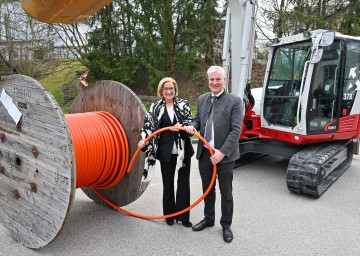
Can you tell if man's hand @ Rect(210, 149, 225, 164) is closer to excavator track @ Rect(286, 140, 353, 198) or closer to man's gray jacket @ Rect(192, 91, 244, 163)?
man's gray jacket @ Rect(192, 91, 244, 163)

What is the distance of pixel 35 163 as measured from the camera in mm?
2889

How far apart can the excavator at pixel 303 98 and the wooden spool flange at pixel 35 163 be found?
2504mm

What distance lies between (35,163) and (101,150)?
695mm

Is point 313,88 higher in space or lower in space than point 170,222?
higher

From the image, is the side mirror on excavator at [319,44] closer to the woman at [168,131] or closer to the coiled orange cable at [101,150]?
the woman at [168,131]

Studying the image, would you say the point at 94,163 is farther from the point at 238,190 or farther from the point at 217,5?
the point at 217,5

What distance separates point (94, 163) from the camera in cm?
336

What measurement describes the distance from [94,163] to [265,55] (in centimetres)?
1247

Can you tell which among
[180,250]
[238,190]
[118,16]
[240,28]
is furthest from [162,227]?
[118,16]

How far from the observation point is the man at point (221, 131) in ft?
10.2

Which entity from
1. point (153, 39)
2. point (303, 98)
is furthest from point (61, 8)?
point (153, 39)

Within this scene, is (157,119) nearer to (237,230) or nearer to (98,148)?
(98,148)

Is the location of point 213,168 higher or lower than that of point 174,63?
lower

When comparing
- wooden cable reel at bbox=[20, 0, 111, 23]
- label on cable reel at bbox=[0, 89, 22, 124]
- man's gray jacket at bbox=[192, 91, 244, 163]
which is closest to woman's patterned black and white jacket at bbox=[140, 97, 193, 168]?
man's gray jacket at bbox=[192, 91, 244, 163]
